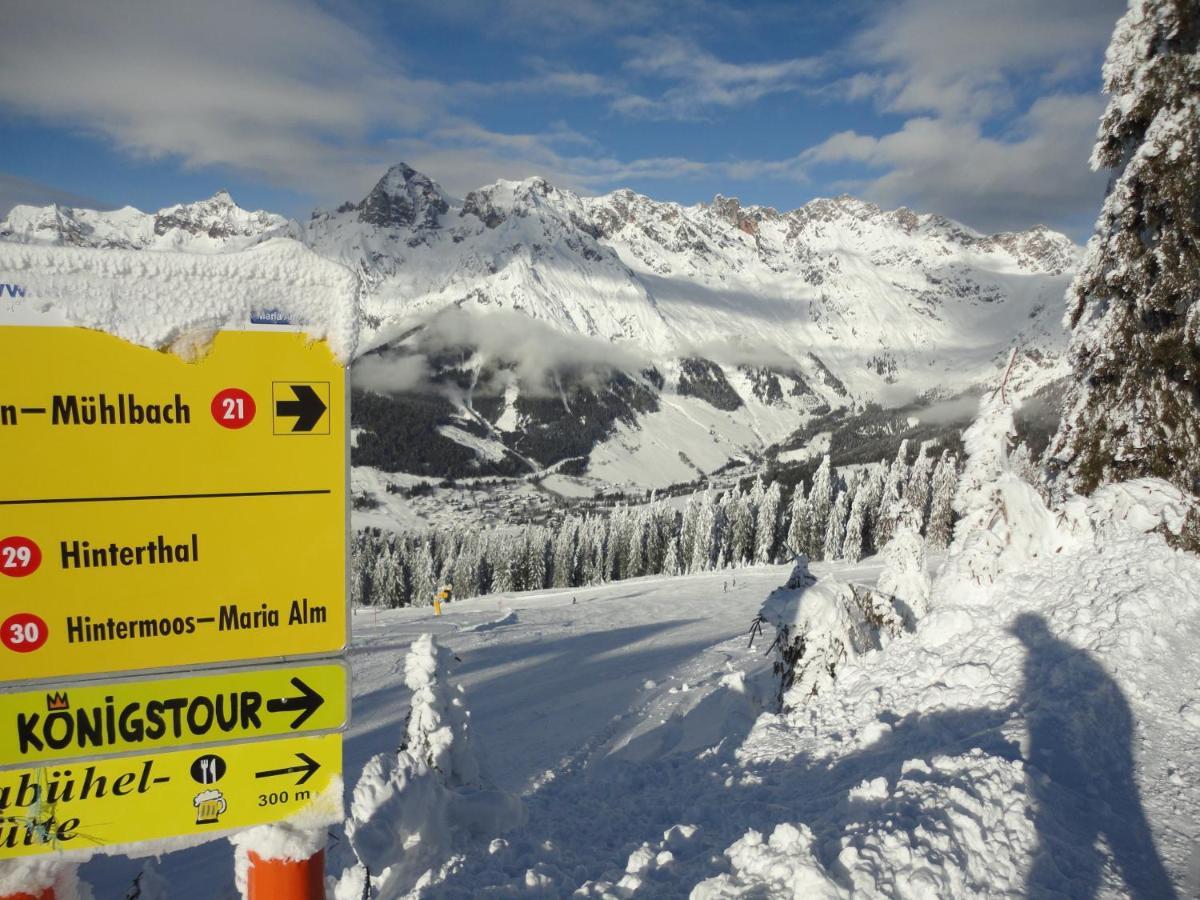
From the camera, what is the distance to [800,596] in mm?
11633

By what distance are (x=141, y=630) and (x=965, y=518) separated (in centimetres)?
1203

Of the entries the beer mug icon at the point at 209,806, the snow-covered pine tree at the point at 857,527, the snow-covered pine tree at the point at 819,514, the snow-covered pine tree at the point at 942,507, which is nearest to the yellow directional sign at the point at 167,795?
the beer mug icon at the point at 209,806

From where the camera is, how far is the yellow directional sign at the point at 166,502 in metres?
2.04

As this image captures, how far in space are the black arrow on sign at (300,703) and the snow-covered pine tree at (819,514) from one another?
74.1 m

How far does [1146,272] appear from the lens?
11.3 metres

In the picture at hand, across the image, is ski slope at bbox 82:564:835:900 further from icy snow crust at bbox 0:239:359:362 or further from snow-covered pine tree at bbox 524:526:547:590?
snow-covered pine tree at bbox 524:526:547:590

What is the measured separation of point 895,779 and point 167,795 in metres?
6.00

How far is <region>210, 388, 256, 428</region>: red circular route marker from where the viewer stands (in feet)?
7.18

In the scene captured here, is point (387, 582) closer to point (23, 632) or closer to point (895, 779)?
point (895, 779)

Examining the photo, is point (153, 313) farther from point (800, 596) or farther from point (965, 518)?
point (965, 518)

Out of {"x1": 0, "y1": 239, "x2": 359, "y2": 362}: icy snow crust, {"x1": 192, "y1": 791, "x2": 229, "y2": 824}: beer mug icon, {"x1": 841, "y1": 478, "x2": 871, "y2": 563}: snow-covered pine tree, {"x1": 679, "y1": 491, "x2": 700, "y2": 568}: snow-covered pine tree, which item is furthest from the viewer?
{"x1": 679, "y1": 491, "x2": 700, "y2": 568}: snow-covered pine tree

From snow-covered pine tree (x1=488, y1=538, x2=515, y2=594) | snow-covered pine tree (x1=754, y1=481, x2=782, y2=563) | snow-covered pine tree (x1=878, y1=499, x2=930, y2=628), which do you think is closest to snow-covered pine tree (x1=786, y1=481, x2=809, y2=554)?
snow-covered pine tree (x1=754, y1=481, x2=782, y2=563)

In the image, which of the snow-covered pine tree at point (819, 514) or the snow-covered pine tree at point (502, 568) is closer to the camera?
the snow-covered pine tree at point (502, 568)

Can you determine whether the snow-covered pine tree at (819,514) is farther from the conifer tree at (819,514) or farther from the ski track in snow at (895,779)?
the ski track in snow at (895,779)
